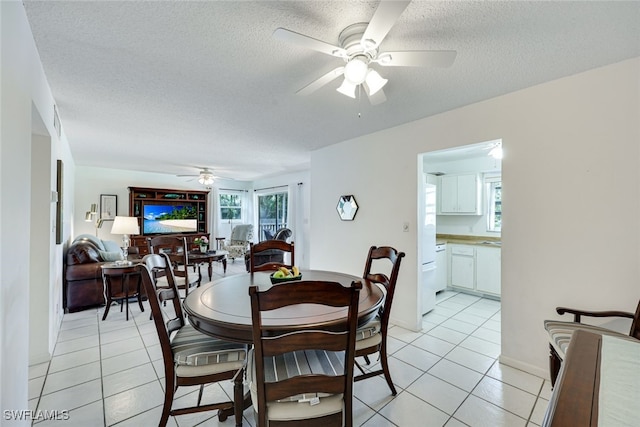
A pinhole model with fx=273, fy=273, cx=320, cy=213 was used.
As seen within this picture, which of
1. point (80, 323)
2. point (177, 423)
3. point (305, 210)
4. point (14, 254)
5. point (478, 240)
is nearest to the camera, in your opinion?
point (14, 254)

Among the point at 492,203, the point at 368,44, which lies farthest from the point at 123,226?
the point at 492,203

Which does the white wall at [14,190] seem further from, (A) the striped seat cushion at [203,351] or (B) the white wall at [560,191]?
(B) the white wall at [560,191]

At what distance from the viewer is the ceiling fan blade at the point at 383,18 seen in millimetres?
1050

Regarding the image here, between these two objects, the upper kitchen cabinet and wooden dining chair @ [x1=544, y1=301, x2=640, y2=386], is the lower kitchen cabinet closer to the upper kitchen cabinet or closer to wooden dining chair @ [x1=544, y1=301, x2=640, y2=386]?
the upper kitchen cabinet

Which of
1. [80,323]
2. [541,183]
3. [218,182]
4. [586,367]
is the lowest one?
[80,323]

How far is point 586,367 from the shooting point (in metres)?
0.82

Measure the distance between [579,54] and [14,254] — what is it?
11.0 feet

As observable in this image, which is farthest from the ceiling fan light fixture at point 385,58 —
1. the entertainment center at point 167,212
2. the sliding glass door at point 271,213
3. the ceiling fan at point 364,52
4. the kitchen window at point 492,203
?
the entertainment center at point 167,212

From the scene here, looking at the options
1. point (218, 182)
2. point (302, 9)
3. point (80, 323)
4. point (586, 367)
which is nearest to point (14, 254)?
point (302, 9)

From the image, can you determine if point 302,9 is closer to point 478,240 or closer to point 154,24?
point 154,24

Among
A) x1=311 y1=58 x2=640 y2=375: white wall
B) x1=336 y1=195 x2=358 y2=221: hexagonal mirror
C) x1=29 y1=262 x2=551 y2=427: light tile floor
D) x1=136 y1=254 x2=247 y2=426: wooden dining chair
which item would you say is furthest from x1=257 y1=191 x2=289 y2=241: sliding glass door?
x1=136 y1=254 x2=247 y2=426: wooden dining chair

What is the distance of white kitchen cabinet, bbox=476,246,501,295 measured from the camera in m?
3.90

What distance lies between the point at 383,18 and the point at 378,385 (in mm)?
2304

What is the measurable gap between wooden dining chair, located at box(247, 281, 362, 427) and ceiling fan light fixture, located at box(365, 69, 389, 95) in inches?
46.7
